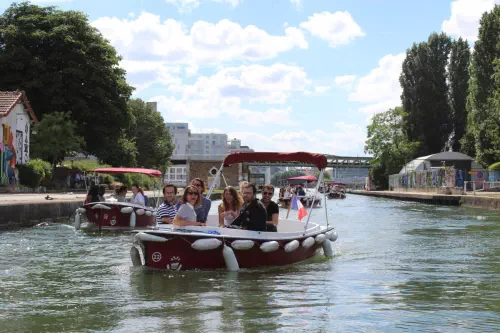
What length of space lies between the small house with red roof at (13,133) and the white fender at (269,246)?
29.9 meters

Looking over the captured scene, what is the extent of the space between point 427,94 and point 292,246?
75646 millimetres

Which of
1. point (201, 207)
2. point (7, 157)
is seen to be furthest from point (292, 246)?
point (7, 157)

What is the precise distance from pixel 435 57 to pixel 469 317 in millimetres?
81694

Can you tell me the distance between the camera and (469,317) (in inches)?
378

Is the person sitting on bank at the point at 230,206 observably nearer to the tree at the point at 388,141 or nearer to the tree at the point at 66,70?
the tree at the point at 66,70

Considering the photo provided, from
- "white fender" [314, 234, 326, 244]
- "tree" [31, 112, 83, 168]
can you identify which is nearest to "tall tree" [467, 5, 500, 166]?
"tree" [31, 112, 83, 168]

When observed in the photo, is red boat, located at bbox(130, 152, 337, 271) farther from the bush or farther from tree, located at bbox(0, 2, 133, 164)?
the bush

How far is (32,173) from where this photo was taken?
42.9 metres

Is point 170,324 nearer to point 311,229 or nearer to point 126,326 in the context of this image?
point 126,326

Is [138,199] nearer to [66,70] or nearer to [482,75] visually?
[66,70]

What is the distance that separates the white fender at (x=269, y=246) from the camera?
43.7 ft

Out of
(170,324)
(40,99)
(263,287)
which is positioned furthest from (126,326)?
(40,99)

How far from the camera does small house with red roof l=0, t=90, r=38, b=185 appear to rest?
40562 mm

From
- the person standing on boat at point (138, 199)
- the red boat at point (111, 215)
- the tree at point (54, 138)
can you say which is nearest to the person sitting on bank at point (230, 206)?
the red boat at point (111, 215)
